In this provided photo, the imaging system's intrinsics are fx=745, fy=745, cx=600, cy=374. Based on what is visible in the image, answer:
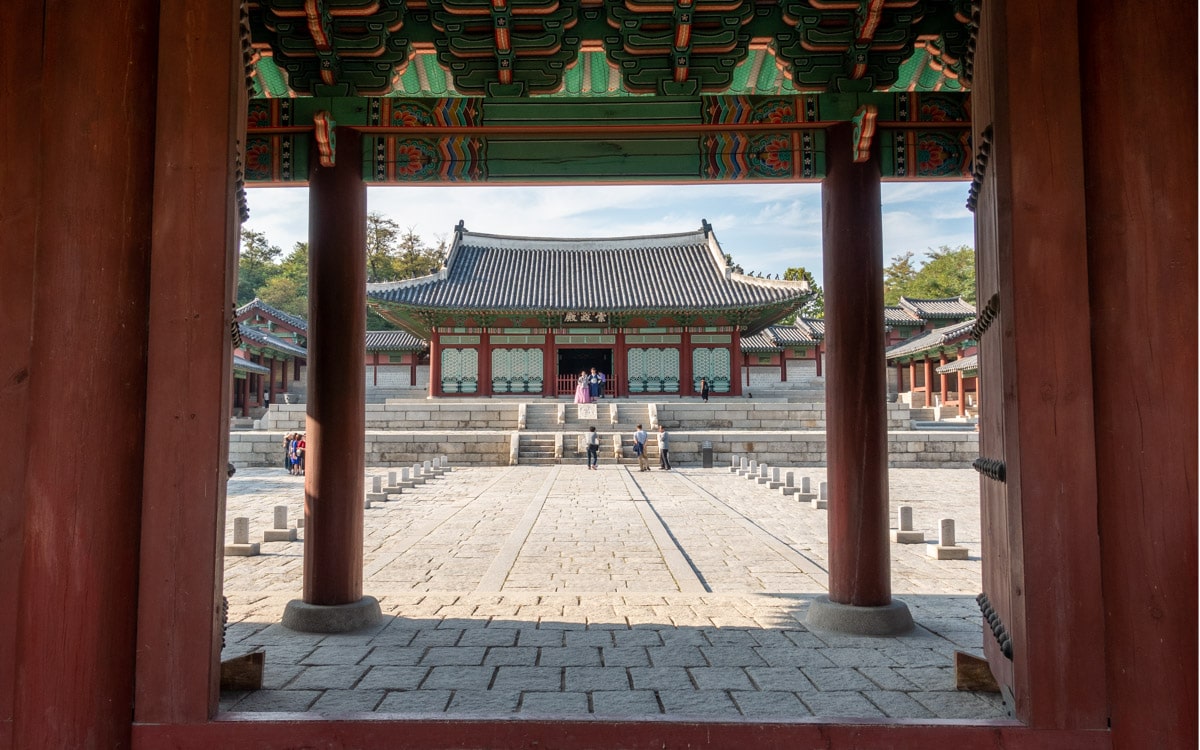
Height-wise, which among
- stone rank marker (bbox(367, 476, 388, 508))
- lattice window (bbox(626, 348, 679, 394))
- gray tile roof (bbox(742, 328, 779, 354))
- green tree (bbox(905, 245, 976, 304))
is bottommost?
stone rank marker (bbox(367, 476, 388, 508))

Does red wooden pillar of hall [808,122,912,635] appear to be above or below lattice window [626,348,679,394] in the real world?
below

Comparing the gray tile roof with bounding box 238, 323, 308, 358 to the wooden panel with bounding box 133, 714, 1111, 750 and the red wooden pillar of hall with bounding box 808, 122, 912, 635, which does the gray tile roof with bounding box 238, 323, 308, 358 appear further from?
the wooden panel with bounding box 133, 714, 1111, 750

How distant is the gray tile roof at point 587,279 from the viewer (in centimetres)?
2939

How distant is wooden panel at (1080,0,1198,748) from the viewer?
2230mm

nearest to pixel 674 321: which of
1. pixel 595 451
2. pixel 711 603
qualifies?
pixel 595 451

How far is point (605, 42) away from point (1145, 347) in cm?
336

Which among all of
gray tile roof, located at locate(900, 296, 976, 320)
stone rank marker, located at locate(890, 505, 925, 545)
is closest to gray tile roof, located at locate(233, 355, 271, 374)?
stone rank marker, located at locate(890, 505, 925, 545)

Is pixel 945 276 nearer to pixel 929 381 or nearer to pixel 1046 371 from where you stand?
pixel 929 381

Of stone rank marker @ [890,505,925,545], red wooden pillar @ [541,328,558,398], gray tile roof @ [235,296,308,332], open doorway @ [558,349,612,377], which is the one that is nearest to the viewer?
stone rank marker @ [890,505,925,545]

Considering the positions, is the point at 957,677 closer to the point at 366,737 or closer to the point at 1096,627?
the point at 1096,627

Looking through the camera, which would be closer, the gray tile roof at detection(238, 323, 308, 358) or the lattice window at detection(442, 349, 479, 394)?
the lattice window at detection(442, 349, 479, 394)

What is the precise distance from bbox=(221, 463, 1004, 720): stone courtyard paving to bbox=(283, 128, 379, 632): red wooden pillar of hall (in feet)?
0.76

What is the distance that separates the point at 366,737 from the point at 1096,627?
2288 millimetres

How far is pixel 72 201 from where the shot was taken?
241 cm
